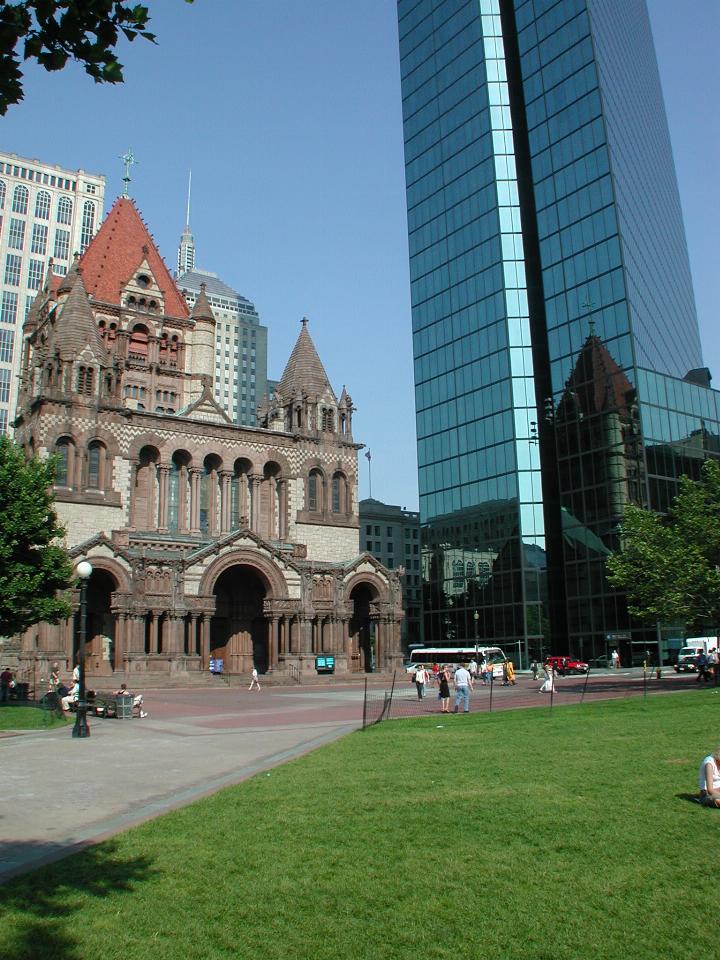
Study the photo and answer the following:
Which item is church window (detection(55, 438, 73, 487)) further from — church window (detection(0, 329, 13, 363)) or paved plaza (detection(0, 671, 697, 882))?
church window (detection(0, 329, 13, 363))

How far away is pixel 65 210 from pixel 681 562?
12524 centimetres

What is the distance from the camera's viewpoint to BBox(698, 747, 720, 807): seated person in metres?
10.9

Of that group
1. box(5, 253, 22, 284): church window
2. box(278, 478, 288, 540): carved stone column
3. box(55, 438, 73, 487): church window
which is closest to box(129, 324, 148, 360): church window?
box(55, 438, 73, 487): church window

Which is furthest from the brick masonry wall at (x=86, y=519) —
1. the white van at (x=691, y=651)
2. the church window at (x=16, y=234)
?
the church window at (x=16, y=234)

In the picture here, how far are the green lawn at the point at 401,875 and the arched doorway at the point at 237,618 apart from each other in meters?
44.2

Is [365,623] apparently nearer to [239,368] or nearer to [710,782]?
[710,782]

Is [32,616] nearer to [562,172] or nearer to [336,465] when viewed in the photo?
[336,465]

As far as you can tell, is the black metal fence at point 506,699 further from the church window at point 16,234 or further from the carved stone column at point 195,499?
the church window at point 16,234

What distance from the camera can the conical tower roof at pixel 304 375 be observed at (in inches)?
2608

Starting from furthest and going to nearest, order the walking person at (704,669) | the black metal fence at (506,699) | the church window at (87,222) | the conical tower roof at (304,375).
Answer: the church window at (87,222)
the conical tower roof at (304,375)
the walking person at (704,669)
the black metal fence at (506,699)

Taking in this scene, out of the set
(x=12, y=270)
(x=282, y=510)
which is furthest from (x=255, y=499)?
(x=12, y=270)

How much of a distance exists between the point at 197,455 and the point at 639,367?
36052 mm

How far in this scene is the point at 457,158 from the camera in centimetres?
8544

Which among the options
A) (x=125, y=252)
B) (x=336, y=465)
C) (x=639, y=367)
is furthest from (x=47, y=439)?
(x=639, y=367)
